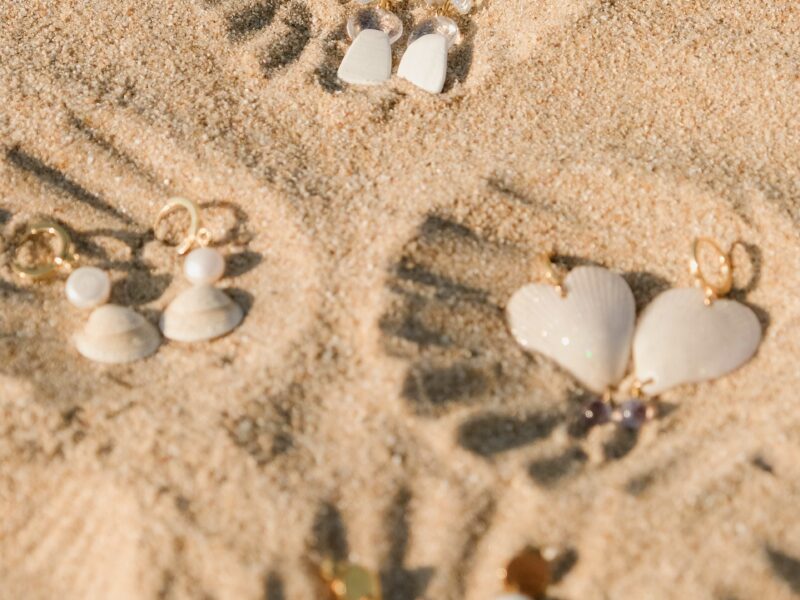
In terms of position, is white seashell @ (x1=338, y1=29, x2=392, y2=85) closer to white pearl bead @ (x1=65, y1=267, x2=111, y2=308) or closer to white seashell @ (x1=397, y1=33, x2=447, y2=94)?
white seashell @ (x1=397, y1=33, x2=447, y2=94)

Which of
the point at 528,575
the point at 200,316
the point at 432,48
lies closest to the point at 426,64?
the point at 432,48

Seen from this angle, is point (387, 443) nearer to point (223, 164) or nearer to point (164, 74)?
point (223, 164)

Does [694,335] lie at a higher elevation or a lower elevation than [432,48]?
lower

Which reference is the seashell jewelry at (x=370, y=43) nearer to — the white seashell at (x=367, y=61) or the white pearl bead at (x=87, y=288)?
the white seashell at (x=367, y=61)

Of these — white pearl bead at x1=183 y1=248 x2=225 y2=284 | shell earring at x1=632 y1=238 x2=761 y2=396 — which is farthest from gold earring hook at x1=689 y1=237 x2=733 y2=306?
white pearl bead at x1=183 y1=248 x2=225 y2=284

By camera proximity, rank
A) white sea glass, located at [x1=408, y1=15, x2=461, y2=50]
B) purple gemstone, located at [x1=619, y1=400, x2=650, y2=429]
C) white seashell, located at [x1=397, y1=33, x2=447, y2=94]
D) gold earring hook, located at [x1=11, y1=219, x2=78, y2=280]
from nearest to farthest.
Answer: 1. purple gemstone, located at [x1=619, y1=400, x2=650, y2=429]
2. gold earring hook, located at [x1=11, y1=219, x2=78, y2=280]
3. white seashell, located at [x1=397, y1=33, x2=447, y2=94]
4. white sea glass, located at [x1=408, y1=15, x2=461, y2=50]

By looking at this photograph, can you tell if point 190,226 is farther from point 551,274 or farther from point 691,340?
point 691,340
